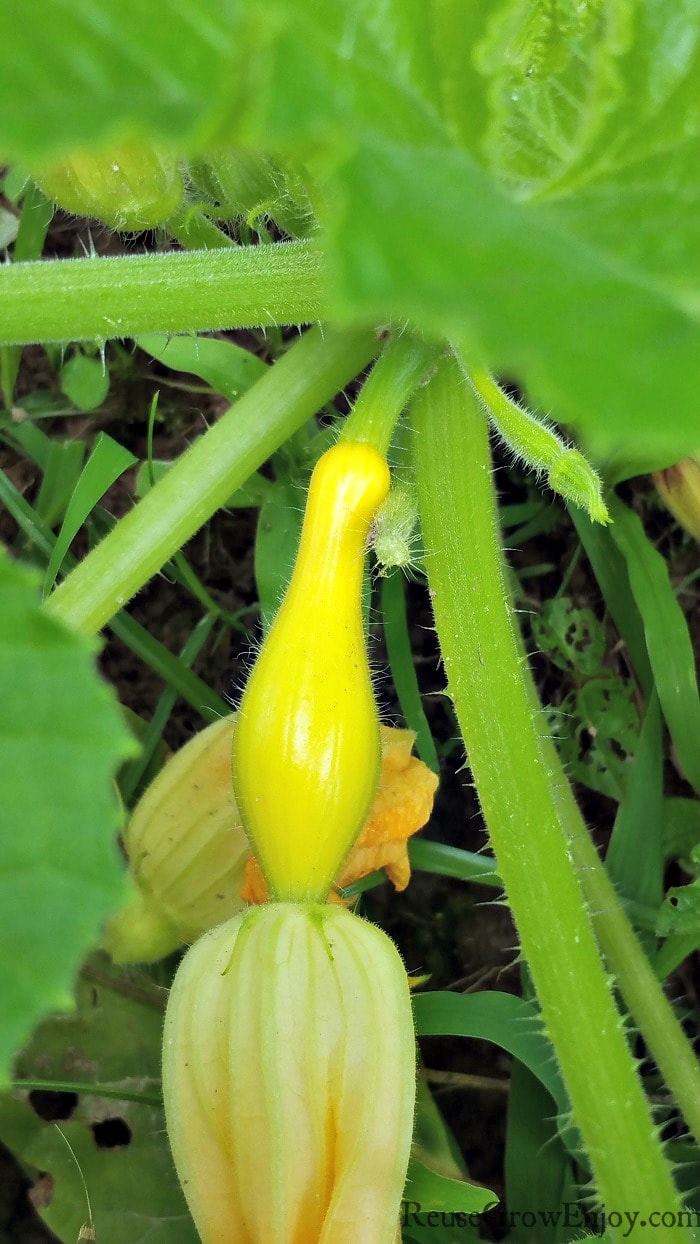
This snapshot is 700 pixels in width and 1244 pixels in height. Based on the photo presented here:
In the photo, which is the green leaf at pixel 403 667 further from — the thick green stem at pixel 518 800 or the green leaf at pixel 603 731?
the thick green stem at pixel 518 800

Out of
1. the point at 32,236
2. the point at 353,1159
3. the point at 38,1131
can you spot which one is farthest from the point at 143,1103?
the point at 32,236

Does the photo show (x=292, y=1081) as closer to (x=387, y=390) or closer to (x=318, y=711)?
(x=318, y=711)

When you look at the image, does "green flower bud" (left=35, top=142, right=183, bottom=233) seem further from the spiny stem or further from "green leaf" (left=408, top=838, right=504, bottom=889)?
"green leaf" (left=408, top=838, right=504, bottom=889)

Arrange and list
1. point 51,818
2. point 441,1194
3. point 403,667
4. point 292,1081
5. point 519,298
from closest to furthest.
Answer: point 519,298
point 51,818
point 292,1081
point 441,1194
point 403,667

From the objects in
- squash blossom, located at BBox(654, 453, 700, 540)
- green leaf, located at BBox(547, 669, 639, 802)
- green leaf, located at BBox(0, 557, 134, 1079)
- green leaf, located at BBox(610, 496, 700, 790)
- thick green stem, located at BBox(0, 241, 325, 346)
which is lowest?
green leaf, located at BBox(547, 669, 639, 802)

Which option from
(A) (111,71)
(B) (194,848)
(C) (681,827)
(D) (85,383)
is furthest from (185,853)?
(A) (111,71)

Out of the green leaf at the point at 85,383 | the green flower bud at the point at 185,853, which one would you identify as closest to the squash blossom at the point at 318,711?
the green flower bud at the point at 185,853

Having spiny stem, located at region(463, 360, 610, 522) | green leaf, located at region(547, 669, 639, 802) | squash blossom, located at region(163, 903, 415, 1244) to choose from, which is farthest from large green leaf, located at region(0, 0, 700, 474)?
green leaf, located at region(547, 669, 639, 802)
